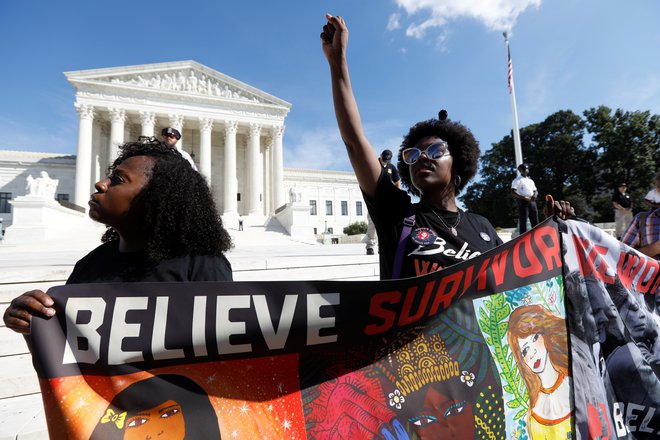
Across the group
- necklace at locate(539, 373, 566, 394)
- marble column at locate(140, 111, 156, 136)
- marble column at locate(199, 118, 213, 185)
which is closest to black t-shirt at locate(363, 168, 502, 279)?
necklace at locate(539, 373, 566, 394)

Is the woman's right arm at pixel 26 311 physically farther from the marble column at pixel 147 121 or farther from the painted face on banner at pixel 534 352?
the marble column at pixel 147 121

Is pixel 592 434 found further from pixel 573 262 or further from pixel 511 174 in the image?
pixel 511 174

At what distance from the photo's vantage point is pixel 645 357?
1.88 meters

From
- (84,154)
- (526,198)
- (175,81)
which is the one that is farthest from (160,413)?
(175,81)

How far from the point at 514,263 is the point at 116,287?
184 centimetres

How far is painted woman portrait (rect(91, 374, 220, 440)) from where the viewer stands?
1.16m

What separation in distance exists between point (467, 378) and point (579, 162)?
143ft

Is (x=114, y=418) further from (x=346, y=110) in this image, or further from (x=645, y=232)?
(x=645, y=232)

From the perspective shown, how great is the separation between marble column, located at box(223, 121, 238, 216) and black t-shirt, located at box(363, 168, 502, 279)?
1344 inches

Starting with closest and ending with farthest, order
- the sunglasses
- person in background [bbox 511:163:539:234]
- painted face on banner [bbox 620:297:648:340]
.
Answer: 1. painted face on banner [bbox 620:297:648:340]
2. the sunglasses
3. person in background [bbox 511:163:539:234]

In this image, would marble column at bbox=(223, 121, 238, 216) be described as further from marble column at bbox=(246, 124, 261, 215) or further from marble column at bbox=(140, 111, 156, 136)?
marble column at bbox=(140, 111, 156, 136)

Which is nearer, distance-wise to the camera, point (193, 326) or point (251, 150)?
point (193, 326)

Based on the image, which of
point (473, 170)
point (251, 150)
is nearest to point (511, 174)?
point (251, 150)

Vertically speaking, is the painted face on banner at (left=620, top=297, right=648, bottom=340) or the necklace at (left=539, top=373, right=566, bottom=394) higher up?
the painted face on banner at (left=620, top=297, right=648, bottom=340)
